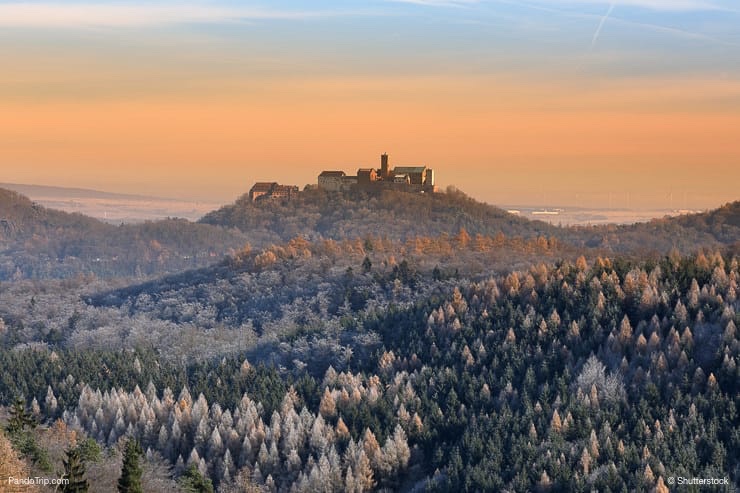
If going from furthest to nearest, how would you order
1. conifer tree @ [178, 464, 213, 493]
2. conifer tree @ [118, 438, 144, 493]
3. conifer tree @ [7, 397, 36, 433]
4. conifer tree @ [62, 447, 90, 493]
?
conifer tree @ [7, 397, 36, 433]
conifer tree @ [178, 464, 213, 493]
conifer tree @ [118, 438, 144, 493]
conifer tree @ [62, 447, 90, 493]

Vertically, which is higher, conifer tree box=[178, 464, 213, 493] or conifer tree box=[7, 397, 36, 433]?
conifer tree box=[7, 397, 36, 433]

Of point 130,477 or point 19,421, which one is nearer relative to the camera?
point 130,477

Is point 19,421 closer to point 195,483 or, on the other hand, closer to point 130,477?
point 195,483

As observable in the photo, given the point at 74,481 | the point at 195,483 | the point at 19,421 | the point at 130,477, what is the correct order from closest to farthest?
the point at 74,481 → the point at 130,477 → the point at 195,483 → the point at 19,421

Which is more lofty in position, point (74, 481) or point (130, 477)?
point (74, 481)

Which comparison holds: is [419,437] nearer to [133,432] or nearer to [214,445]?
[214,445]

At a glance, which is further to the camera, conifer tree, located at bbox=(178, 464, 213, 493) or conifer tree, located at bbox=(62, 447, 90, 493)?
conifer tree, located at bbox=(178, 464, 213, 493)

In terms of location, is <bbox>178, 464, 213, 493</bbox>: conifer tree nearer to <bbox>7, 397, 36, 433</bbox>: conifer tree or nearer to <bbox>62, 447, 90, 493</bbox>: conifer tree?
<bbox>62, 447, 90, 493</bbox>: conifer tree

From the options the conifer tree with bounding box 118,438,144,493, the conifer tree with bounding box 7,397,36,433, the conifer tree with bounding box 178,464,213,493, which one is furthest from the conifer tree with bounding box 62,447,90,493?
the conifer tree with bounding box 7,397,36,433

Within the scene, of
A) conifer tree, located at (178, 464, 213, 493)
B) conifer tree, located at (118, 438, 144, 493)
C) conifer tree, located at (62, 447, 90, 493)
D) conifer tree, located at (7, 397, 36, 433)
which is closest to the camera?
conifer tree, located at (62, 447, 90, 493)

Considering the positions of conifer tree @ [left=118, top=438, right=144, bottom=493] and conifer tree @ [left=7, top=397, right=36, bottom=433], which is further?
conifer tree @ [left=7, top=397, right=36, bottom=433]

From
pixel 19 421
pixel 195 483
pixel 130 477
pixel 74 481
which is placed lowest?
pixel 195 483

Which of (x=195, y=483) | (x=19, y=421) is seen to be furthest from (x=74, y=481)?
(x=19, y=421)

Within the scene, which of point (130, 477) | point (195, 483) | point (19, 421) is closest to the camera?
point (130, 477)
